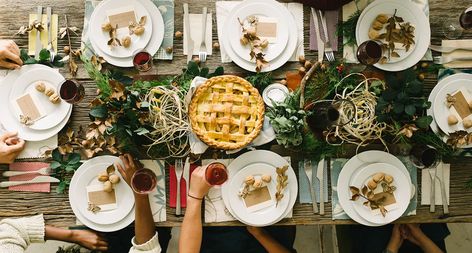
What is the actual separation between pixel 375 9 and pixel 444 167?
72cm

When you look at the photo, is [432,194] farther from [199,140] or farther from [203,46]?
[203,46]

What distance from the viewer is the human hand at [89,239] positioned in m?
1.92

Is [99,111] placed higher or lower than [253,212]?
higher

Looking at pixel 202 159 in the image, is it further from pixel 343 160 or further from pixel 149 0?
pixel 149 0

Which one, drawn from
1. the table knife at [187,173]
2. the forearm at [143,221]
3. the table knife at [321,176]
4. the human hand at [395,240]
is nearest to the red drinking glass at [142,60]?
the table knife at [187,173]

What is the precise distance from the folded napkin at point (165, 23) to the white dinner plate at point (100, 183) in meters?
0.48

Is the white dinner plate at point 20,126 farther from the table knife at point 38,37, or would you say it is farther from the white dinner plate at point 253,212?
the white dinner plate at point 253,212

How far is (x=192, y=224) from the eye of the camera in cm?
180

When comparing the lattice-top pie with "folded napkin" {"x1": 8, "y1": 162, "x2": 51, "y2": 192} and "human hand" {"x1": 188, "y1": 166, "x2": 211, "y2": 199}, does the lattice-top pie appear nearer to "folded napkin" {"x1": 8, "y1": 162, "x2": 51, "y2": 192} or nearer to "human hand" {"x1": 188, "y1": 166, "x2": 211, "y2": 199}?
"human hand" {"x1": 188, "y1": 166, "x2": 211, "y2": 199}

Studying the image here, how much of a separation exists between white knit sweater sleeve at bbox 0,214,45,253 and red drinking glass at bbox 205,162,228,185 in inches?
28.8

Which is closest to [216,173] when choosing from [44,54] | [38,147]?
[38,147]

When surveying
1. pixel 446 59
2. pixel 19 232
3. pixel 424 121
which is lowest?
pixel 19 232

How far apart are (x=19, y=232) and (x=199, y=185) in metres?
0.76

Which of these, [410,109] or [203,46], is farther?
[203,46]
